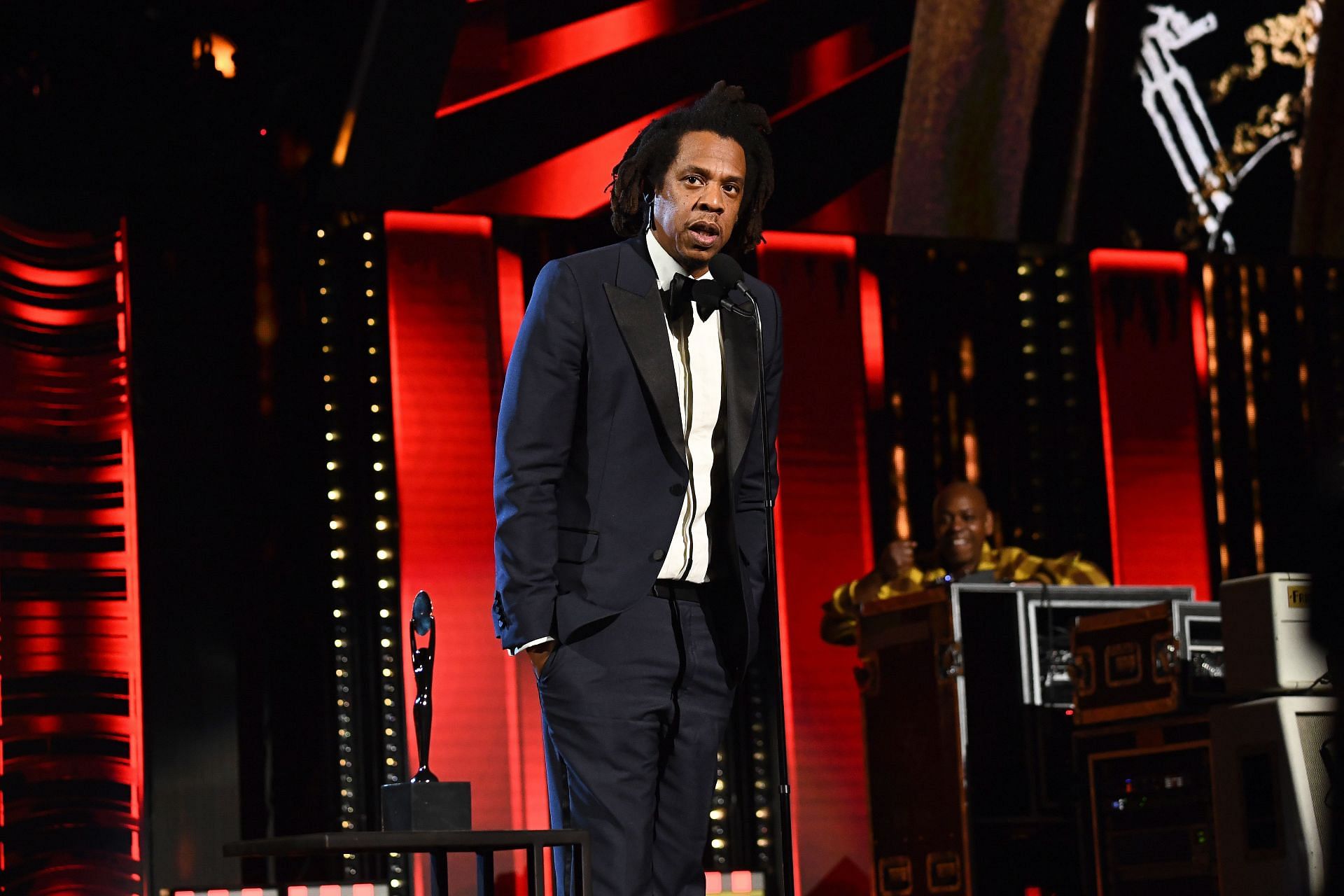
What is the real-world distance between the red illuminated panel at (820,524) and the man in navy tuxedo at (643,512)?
3619mm

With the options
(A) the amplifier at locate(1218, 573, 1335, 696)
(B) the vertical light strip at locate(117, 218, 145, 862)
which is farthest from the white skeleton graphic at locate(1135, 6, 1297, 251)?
(B) the vertical light strip at locate(117, 218, 145, 862)

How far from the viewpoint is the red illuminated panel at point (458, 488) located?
5.80 m

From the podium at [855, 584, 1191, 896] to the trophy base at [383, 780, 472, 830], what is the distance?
103 inches

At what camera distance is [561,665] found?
2445 mm

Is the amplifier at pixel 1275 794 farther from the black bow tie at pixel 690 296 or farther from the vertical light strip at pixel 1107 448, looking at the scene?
the vertical light strip at pixel 1107 448

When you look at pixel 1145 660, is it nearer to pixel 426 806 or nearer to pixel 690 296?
pixel 690 296

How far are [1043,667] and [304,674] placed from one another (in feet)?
7.38

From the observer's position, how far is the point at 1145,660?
15.2ft

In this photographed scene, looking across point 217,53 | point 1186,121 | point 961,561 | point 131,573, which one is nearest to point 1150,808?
point 961,561

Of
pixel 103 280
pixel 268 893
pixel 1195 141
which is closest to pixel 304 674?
pixel 268 893

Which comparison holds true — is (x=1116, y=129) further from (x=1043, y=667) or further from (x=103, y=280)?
(x=103, y=280)

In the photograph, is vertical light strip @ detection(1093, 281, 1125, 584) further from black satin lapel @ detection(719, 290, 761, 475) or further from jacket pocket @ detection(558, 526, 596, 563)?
jacket pocket @ detection(558, 526, 596, 563)

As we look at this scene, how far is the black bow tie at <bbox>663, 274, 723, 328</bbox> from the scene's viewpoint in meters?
2.51

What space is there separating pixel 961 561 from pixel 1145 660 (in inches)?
46.4
